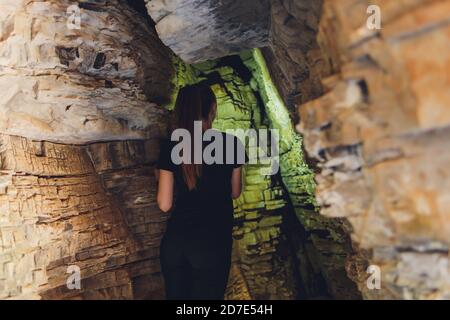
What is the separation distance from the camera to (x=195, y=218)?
10.2 ft

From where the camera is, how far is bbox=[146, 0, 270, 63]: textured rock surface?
3908 mm

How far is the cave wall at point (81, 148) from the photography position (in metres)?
3.75

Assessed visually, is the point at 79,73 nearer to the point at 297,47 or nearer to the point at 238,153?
the point at 238,153

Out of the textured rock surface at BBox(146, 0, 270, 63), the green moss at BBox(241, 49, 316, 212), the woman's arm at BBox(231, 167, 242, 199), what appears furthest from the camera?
the green moss at BBox(241, 49, 316, 212)

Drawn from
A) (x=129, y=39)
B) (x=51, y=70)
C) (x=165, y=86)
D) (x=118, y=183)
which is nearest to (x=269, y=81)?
(x=165, y=86)

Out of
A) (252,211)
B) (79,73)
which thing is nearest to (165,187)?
(79,73)

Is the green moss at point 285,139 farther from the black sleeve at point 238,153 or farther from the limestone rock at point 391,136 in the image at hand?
the limestone rock at point 391,136

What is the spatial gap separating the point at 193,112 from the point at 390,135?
1.63 m

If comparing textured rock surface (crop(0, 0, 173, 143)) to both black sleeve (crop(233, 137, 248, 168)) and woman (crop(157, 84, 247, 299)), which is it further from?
black sleeve (crop(233, 137, 248, 168))

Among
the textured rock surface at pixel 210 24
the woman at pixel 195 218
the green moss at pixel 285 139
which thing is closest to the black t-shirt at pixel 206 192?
the woman at pixel 195 218

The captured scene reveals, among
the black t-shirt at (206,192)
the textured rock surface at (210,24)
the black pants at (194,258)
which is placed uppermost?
the textured rock surface at (210,24)

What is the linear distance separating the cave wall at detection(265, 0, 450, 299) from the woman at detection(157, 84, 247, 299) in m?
0.94

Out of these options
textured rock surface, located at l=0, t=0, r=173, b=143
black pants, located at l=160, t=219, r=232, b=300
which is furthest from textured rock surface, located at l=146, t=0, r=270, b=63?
black pants, located at l=160, t=219, r=232, b=300

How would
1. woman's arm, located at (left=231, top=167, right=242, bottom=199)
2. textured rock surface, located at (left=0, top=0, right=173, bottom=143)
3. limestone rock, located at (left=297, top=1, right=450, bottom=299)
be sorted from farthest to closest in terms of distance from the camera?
1. textured rock surface, located at (left=0, top=0, right=173, bottom=143)
2. woman's arm, located at (left=231, top=167, right=242, bottom=199)
3. limestone rock, located at (left=297, top=1, right=450, bottom=299)
